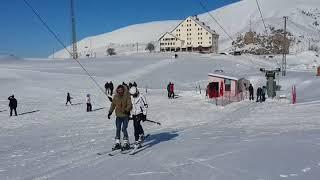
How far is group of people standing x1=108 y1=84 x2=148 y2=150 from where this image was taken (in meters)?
12.2

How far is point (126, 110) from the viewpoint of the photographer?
1216 cm

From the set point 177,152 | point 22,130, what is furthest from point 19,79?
point 177,152

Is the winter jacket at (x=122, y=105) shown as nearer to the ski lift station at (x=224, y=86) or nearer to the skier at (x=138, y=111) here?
the skier at (x=138, y=111)

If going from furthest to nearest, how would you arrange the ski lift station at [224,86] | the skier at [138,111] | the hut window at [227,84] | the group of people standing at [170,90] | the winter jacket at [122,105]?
the hut window at [227,84] → the ski lift station at [224,86] → the group of people standing at [170,90] → the skier at [138,111] → the winter jacket at [122,105]

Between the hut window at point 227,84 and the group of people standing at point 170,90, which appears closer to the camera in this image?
the group of people standing at point 170,90

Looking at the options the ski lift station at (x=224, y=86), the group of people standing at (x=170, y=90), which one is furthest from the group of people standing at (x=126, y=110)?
the ski lift station at (x=224, y=86)

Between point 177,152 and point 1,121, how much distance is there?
62.4ft

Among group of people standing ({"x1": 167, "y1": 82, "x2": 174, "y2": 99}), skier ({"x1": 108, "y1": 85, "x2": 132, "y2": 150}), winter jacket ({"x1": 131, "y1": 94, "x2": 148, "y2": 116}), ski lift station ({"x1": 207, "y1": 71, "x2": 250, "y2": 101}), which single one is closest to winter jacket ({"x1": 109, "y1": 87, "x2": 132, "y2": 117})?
skier ({"x1": 108, "y1": 85, "x2": 132, "y2": 150})

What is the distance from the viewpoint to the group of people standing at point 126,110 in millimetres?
12164

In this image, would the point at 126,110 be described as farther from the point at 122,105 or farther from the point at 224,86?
the point at 224,86

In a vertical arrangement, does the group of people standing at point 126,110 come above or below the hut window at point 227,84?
below

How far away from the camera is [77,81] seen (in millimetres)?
57094

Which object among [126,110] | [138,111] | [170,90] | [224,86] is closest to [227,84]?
[224,86]

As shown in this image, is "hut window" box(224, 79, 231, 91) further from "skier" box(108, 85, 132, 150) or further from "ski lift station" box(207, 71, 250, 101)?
"skier" box(108, 85, 132, 150)
